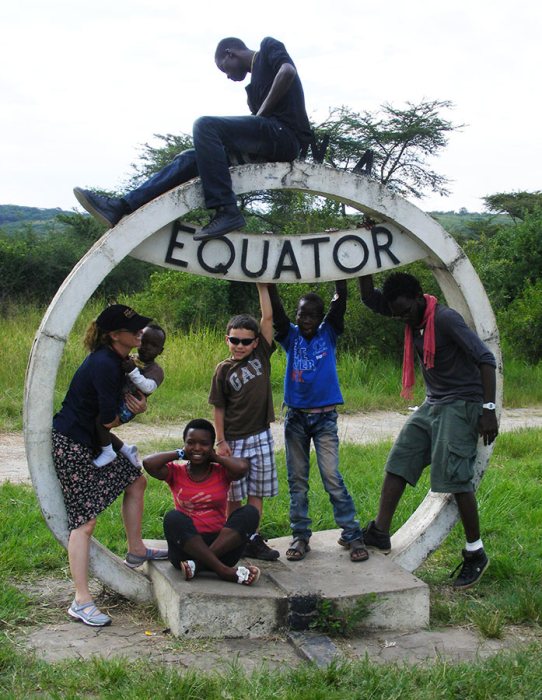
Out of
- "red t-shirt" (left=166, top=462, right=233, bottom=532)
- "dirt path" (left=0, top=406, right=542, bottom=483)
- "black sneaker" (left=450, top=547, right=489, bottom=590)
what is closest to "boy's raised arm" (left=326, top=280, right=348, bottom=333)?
"red t-shirt" (left=166, top=462, right=233, bottom=532)

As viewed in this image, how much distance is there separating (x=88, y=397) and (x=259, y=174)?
5.15 ft

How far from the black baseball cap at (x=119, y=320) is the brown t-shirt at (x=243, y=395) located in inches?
25.2

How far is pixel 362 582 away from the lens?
202 inches

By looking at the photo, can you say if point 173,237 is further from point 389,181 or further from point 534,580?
point 389,181

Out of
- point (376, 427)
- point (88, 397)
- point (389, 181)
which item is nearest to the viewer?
point (88, 397)

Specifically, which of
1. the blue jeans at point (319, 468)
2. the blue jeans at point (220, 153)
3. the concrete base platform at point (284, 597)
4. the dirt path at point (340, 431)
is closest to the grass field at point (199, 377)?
the dirt path at point (340, 431)

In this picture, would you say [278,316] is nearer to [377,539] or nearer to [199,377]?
[377,539]

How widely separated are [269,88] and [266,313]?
50.3 inches

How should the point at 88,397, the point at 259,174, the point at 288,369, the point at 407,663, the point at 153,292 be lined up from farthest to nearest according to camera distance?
the point at 153,292 < the point at 288,369 < the point at 259,174 < the point at 88,397 < the point at 407,663

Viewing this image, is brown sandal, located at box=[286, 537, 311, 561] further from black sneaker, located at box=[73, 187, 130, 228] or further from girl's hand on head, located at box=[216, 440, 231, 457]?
black sneaker, located at box=[73, 187, 130, 228]

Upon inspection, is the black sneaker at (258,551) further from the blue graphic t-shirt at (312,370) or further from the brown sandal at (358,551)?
the blue graphic t-shirt at (312,370)

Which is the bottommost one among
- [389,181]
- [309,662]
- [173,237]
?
[309,662]

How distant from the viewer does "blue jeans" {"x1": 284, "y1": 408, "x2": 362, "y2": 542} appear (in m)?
5.46

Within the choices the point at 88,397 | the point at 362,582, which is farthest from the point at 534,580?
the point at 88,397
